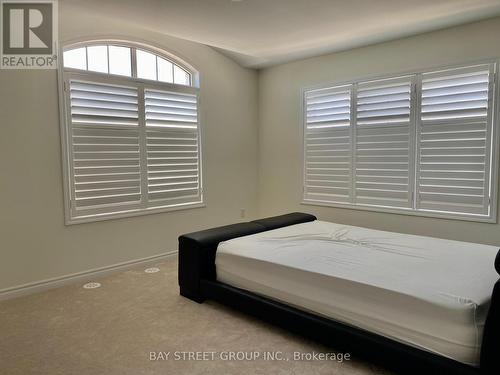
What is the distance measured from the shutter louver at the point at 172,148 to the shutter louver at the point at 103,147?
0.19 m

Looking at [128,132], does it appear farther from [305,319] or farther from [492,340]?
[492,340]

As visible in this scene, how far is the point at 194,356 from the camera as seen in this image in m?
2.29

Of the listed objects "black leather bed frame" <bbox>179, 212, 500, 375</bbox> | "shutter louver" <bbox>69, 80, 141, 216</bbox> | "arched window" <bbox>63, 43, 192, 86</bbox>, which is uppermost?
"arched window" <bbox>63, 43, 192, 86</bbox>

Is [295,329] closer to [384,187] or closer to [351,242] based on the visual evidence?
[351,242]

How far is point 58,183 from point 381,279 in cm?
295

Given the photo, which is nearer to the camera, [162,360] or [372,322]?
[372,322]

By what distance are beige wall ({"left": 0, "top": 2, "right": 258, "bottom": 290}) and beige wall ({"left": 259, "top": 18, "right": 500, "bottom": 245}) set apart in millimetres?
700

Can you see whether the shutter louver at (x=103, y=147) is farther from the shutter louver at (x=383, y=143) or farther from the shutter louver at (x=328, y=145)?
the shutter louver at (x=383, y=143)

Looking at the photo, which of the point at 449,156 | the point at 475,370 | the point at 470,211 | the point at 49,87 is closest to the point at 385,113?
the point at 449,156

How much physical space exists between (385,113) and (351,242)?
1764mm

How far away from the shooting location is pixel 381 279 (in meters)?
2.14

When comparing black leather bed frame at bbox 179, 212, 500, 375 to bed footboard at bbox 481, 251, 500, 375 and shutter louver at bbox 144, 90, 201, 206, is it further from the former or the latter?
shutter louver at bbox 144, 90, 201, 206

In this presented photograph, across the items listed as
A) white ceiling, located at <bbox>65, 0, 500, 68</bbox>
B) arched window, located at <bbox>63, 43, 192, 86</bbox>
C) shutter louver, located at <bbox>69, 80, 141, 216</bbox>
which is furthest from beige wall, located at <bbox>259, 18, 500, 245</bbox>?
shutter louver, located at <bbox>69, 80, 141, 216</bbox>

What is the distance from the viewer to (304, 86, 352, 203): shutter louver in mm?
4406
